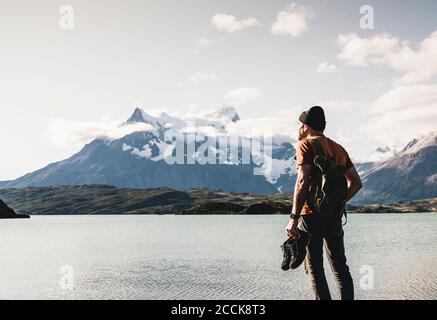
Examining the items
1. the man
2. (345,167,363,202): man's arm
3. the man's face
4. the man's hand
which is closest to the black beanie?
the man

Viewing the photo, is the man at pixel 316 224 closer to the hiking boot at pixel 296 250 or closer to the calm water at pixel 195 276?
the hiking boot at pixel 296 250

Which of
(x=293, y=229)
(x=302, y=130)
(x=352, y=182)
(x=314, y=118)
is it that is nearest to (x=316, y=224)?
(x=293, y=229)

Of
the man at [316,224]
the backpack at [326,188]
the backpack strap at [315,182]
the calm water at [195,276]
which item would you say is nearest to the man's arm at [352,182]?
the man at [316,224]

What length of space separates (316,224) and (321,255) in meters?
0.76

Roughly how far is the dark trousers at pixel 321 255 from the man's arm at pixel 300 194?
0.95 ft

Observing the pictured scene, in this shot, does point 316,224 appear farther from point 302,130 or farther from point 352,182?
point 302,130

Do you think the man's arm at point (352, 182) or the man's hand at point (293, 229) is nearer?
the man's hand at point (293, 229)

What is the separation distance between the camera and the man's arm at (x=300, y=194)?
36.0 feet

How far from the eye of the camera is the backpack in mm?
11148

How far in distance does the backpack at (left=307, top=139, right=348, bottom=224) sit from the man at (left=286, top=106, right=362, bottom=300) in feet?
0.38

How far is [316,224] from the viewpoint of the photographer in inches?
439

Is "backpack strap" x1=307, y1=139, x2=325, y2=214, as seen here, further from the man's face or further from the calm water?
the calm water
